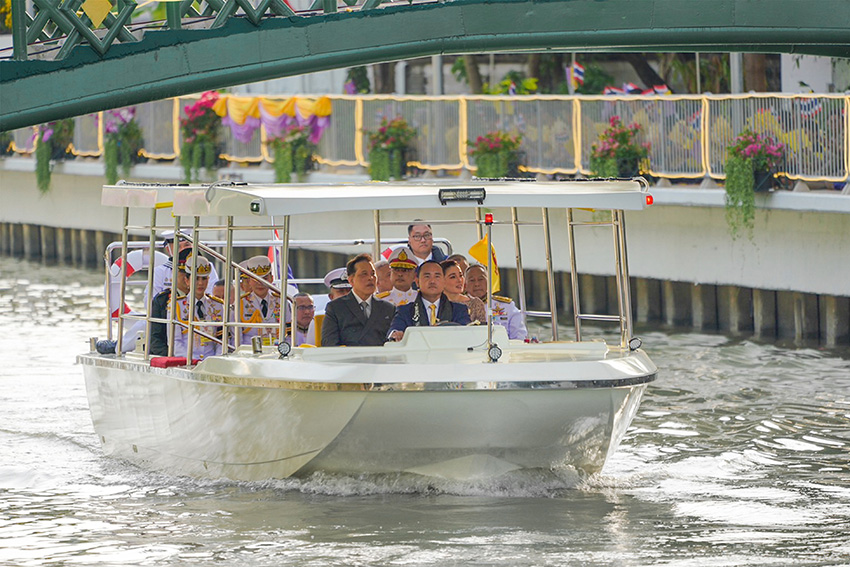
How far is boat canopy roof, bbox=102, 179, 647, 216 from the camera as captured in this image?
12.6 m

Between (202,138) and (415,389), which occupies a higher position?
(202,138)

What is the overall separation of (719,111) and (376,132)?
22.0 feet

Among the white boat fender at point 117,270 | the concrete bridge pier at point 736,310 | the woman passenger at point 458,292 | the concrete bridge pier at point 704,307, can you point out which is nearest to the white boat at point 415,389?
the woman passenger at point 458,292

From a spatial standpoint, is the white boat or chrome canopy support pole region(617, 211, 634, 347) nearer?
the white boat

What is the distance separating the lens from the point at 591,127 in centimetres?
2577

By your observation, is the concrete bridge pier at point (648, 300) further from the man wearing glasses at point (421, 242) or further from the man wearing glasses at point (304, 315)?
the man wearing glasses at point (304, 315)

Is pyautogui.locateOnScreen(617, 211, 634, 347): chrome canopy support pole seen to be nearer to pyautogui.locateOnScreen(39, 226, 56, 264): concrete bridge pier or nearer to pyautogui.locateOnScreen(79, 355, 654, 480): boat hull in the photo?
pyautogui.locateOnScreen(79, 355, 654, 480): boat hull

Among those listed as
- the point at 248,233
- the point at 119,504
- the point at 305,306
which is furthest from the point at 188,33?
the point at 248,233

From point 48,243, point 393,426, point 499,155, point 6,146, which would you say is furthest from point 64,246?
point 393,426

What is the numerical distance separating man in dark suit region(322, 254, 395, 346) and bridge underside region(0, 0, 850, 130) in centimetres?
242

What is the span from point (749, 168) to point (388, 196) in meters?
11.3

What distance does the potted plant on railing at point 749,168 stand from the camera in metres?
23.1

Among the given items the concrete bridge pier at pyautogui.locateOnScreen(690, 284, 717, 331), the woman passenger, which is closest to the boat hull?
the woman passenger

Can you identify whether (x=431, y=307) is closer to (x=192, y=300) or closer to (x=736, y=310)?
(x=192, y=300)
